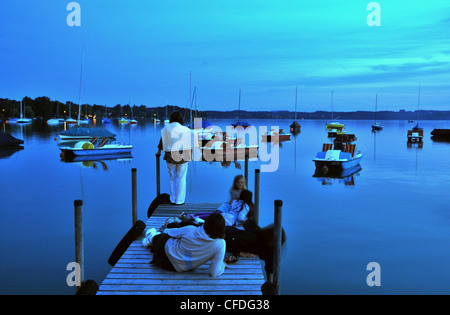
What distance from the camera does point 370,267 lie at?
1424 cm

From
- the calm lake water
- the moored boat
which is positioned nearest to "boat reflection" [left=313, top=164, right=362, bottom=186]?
the calm lake water

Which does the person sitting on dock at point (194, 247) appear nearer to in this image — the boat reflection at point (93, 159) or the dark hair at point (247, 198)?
the dark hair at point (247, 198)

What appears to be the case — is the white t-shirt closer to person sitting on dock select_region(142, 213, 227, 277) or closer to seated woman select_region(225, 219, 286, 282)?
person sitting on dock select_region(142, 213, 227, 277)

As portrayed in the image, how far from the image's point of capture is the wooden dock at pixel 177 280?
6.86m

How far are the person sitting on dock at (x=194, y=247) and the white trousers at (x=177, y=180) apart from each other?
408cm

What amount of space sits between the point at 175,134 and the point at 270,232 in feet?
13.6

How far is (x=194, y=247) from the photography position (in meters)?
7.18

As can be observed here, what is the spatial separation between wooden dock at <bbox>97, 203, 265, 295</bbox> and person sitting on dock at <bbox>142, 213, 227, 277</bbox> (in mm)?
174

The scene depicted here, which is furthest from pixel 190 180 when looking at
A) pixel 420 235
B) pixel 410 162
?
pixel 410 162

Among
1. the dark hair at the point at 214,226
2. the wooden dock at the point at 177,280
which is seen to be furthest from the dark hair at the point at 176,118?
the dark hair at the point at 214,226

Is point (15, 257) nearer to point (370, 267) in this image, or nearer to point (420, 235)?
point (370, 267)

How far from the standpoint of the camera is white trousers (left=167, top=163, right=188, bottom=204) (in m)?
11.7
